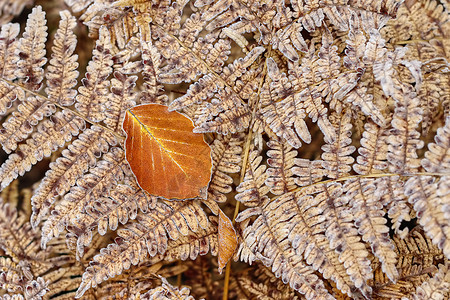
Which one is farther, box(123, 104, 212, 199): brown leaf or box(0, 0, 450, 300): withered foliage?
box(123, 104, 212, 199): brown leaf

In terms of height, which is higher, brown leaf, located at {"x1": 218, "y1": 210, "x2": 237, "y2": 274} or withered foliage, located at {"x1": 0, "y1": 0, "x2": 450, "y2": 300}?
withered foliage, located at {"x1": 0, "y1": 0, "x2": 450, "y2": 300}

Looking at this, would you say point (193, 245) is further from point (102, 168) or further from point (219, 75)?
point (219, 75)

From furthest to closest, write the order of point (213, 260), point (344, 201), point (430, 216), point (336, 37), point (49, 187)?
1. point (213, 260)
2. point (336, 37)
3. point (49, 187)
4. point (344, 201)
5. point (430, 216)

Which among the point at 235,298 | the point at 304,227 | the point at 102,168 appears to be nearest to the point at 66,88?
the point at 102,168

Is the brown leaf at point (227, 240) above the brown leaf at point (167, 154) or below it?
below

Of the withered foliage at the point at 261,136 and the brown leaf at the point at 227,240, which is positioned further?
the brown leaf at the point at 227,240
